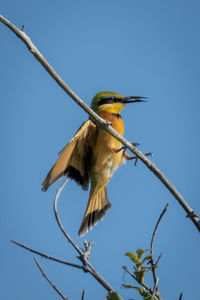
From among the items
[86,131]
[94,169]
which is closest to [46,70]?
[86,131]

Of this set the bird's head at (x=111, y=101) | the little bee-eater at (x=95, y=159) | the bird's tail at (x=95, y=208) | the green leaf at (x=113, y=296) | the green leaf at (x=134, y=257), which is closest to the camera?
the green leaf at (x=113, y=296)

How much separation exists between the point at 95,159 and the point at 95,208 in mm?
593

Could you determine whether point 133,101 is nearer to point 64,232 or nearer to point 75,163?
point 75,163

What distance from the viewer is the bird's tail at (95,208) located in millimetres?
4934

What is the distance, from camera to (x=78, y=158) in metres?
4.83

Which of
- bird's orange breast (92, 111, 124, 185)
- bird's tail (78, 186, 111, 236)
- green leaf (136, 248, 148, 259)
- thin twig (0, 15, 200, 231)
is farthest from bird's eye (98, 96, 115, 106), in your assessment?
green leaf (136, 248, 148, 259)

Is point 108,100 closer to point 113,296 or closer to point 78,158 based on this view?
point 78,158

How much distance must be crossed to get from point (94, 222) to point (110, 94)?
167cm

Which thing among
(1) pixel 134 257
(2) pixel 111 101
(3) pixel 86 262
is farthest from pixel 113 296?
(2) pixel 111 101

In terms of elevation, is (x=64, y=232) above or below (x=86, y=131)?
below

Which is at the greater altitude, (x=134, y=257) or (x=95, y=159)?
(x=95, y=159)

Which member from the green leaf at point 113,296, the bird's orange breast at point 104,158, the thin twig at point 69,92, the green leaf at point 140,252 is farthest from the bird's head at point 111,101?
the green leaf at point 113,296

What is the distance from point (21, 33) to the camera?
283cm

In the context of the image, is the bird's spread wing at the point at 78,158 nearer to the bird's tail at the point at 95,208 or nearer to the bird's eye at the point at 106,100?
the bird's tail at the point at 95,208
